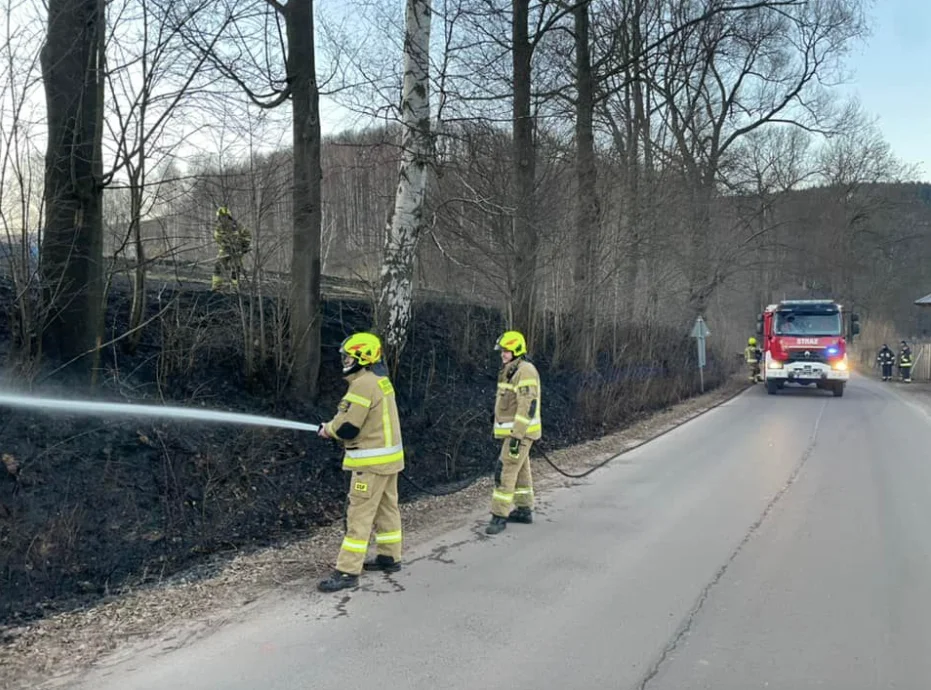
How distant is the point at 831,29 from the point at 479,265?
62.4 ft

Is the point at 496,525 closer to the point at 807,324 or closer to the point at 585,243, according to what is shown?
the point at 585,243

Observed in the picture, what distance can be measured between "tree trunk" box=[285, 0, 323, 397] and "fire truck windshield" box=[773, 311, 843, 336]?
17.6 meters

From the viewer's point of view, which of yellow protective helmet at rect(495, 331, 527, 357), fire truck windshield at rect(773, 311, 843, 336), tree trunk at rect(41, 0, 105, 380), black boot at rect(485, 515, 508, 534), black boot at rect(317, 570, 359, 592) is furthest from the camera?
fire truck windshield at rect(773, 311, 843, 336)

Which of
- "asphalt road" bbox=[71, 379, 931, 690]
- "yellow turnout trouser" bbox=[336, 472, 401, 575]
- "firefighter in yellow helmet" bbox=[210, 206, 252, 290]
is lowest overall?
"asphalt road" bbox=[71, 379, 931, 690]

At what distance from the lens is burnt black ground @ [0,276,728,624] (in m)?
5.68

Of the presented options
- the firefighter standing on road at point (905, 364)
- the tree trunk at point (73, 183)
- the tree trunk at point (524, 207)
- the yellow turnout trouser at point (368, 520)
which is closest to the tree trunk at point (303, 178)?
the tree trunk at point (73, 183)

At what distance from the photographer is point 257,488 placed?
24.9ft

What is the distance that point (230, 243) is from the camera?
882 centimetres

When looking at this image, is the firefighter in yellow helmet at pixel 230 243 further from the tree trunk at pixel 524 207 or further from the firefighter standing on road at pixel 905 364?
the firefighter standing on road at pixel 905 364

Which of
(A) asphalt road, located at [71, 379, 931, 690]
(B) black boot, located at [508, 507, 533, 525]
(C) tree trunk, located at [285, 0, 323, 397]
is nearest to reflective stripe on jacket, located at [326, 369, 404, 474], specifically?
(A) asphalt road, located at [71, 379, 931, 690]

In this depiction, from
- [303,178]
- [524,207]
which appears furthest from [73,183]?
[524,207]

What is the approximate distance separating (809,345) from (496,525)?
18.4m

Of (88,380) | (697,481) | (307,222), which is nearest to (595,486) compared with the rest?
(697,481)

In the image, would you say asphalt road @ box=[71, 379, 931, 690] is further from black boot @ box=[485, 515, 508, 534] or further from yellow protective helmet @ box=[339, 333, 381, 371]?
yellow protective helmet @ box=[339, 333, 381, 371]
